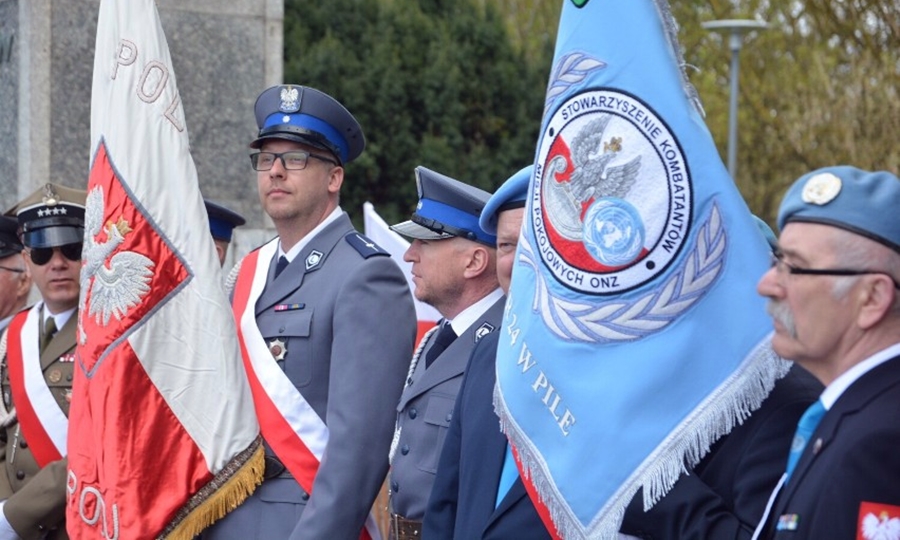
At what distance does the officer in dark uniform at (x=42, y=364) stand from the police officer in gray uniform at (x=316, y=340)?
938mm

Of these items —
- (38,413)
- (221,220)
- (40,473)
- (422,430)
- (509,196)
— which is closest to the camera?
(509,196)

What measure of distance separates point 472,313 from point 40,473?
5.71 feet

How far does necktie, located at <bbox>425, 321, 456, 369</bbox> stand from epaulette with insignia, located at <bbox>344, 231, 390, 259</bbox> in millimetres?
303

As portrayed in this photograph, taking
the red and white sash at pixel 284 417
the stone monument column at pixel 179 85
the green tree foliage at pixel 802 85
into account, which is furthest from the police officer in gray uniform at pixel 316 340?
the green tree foliage at pixel 802 85

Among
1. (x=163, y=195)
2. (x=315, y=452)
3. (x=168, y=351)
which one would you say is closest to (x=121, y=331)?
(x=168, y=351)

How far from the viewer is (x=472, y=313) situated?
460 centimetres

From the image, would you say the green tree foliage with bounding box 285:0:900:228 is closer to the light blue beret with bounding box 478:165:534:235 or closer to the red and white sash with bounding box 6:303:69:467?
the red and white sash with bounding box 6:303:69:467

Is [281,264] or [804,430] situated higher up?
[804,430]

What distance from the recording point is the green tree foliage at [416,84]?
16609 mm

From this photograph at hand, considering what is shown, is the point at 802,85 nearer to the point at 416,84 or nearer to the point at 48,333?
the point at 416,84

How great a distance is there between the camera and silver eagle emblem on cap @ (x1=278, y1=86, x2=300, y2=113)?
4.75 m

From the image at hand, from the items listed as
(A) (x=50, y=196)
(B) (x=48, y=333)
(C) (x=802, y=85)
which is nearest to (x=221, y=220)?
(A) (x=50, y=196)

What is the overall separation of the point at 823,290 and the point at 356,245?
84.8 inches

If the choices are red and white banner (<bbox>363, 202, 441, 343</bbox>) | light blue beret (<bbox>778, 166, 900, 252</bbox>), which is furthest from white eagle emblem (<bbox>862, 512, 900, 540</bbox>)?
red and white banner (<bbox>363, 202, 441, 343</bbox>)
